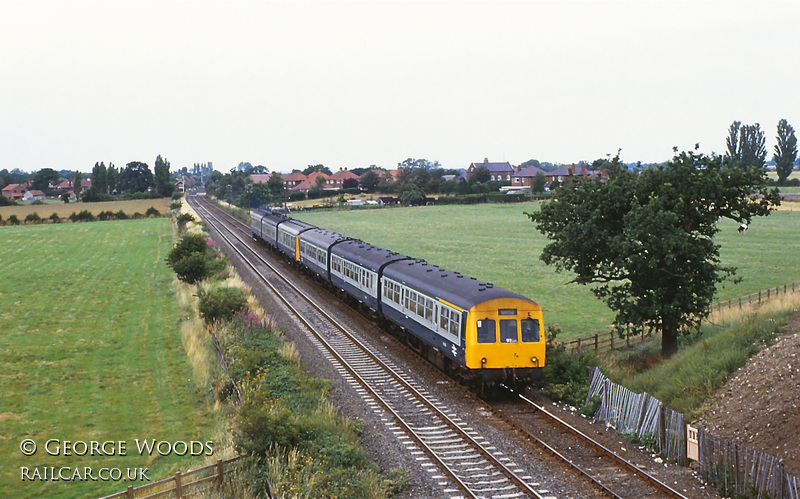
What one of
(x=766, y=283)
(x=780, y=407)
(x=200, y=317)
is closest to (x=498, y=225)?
(x=766, y=283)

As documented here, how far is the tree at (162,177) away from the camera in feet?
559

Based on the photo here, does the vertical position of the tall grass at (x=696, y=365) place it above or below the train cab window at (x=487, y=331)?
below

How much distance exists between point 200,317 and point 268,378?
11635mm

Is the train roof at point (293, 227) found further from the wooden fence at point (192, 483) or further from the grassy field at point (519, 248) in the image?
the wooden fence at point (192, 483)

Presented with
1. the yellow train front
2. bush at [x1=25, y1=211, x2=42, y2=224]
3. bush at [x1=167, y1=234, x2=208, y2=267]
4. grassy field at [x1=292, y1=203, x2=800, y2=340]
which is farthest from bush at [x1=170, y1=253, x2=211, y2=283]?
bush at [x1=25, y1=211, x2=42, y2=224]

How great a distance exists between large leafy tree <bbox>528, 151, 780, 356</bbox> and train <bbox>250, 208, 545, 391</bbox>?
3.77 meters

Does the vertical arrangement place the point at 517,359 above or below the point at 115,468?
above

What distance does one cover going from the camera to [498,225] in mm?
91250

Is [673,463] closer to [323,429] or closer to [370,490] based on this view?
[370,490]

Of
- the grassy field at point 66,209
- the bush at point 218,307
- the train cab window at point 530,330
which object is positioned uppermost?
the grassy field at point 66,209

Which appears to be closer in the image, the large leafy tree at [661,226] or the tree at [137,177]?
the large leafy tree at [661,226]

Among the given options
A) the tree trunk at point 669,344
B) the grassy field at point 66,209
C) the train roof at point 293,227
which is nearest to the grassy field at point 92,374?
the train roof at point 293,227

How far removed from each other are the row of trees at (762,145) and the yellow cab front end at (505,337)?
108256 mm

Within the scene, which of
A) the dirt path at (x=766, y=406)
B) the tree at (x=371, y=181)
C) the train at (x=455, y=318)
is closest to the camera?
the dirt path at (x=766, y=406)
